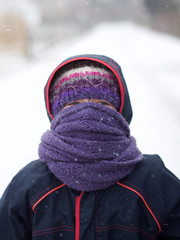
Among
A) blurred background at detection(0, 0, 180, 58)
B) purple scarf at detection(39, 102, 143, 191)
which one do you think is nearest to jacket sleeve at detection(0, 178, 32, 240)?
purple scarf at detection(39, 102, 143, 191)

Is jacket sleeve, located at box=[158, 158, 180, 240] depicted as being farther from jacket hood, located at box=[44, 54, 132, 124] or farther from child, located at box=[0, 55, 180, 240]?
jacket hood, located at box=[44, 54, 132, 124]

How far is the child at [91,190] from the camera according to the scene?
105cm

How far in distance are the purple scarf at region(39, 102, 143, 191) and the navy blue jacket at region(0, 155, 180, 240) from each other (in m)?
0.07

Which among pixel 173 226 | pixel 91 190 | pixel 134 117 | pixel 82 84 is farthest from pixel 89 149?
pixel 134 117

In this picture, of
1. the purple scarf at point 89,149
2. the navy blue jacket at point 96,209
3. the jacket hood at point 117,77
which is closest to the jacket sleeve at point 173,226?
the navy blue jacket at point 96,209

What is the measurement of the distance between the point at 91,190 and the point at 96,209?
84 millimetres

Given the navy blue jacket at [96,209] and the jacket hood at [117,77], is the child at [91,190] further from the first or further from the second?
the jacket hood at [117,77]

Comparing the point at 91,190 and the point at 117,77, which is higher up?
the point at 117,77

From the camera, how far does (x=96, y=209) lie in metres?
1.06

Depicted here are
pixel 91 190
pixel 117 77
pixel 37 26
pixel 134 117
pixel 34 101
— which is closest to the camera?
pixel 91 190

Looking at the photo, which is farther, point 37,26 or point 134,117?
point 37,26

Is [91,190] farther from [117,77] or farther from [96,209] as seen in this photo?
[117,77]

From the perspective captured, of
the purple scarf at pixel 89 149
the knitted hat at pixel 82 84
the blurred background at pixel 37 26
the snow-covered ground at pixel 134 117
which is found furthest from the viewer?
the blurred background at pixel 37 26

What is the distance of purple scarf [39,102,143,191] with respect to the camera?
104 cm
